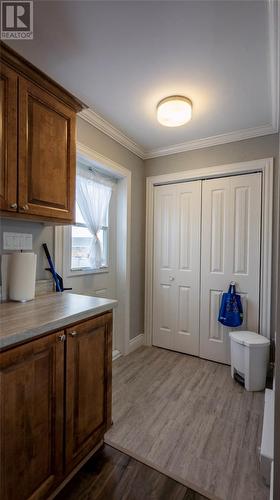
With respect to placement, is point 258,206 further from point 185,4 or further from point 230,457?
point 230,457

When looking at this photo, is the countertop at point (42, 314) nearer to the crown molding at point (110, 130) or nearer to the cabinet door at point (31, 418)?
the cabinet door at point (31, 418)

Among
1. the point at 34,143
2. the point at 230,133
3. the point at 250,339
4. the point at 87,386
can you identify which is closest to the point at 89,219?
the point at 34,143

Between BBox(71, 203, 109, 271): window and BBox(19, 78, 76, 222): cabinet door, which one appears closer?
BBox(19, 78, 76, 222): cabinet door

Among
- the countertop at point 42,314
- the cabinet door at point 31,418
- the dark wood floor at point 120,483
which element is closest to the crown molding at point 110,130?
the countertop at point 42,314

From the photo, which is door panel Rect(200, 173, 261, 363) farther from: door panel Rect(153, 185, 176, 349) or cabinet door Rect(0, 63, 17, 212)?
cabinet door Rect(0, 63, 17, 212)

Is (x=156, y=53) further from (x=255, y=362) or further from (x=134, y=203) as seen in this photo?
(x=255, y=362)

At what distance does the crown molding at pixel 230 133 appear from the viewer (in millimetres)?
1267

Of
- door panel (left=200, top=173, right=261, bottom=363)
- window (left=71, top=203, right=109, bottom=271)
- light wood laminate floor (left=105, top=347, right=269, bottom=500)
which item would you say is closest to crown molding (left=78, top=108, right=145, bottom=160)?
window (left=71, top=203, right=109, bottom=271)

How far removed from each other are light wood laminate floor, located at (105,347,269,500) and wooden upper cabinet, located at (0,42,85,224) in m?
1.55

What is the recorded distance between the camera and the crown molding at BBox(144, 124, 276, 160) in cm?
236

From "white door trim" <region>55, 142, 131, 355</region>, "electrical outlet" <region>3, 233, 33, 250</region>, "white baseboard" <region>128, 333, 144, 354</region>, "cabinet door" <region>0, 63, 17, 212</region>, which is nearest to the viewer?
"cabinet door" <region>0, 63, 17, 212</region>

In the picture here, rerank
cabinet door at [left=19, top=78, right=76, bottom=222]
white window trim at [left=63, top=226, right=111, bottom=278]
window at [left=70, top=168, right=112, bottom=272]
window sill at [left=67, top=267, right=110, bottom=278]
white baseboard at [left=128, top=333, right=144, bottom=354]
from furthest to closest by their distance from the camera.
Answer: white baseboard at [left=128, top=333, right=144, bottom=354], window at [left=70, top=168, right=112, bottom=272], window sill at [left=67, top=267, right=110, bottom=278], white window trim at [left=63, top=226, right=111, bottom=278], cabinet door at [left=19, top=78, right=76, bottom=222]

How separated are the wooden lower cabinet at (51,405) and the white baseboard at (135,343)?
1.40 meters

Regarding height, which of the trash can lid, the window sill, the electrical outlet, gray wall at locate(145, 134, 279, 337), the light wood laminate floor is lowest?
the light wood laminate floor
